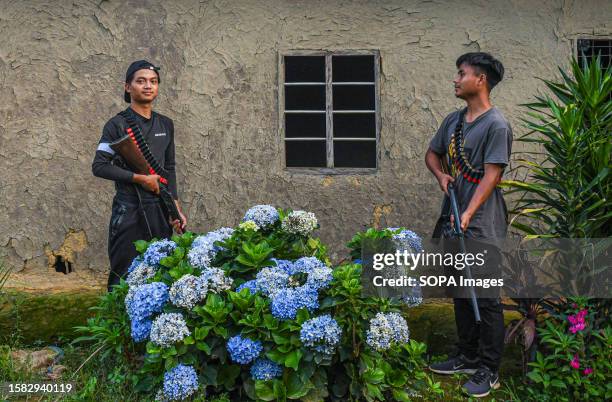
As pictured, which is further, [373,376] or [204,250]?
[204,250]

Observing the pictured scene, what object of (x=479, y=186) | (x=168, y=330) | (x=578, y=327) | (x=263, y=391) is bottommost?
(x=263, y=391)

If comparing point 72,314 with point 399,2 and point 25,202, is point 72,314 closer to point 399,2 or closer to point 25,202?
point 25,202

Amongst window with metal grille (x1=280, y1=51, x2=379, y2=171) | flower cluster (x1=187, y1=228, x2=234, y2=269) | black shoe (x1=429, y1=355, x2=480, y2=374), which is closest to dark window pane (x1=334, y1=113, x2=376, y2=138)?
window with metal grille (x1=280, y1=51, x2=379, y2=171)

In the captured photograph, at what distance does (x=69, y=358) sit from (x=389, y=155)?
10.1 ft

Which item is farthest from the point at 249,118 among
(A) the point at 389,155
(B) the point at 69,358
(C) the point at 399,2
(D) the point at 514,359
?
(D) the point at 514,359

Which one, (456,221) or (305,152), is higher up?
(305,152)

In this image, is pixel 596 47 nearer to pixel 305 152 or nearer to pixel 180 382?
pixel 305 152

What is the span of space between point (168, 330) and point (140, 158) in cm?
160

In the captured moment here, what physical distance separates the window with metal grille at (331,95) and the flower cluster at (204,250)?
7.41ft

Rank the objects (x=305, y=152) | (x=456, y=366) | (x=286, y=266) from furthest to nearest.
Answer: (x=305, y=152)
(x=456, y=366)
(x=286, y=266)

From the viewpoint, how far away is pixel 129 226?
485 centimetres

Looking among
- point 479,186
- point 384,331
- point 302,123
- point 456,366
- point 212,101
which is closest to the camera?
point 384,331

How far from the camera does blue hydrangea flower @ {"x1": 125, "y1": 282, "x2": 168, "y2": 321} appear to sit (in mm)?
3658

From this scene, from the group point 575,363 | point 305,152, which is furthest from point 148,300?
point 305,152
